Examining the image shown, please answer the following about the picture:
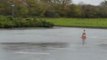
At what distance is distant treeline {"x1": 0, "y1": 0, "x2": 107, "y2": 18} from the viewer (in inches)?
2525

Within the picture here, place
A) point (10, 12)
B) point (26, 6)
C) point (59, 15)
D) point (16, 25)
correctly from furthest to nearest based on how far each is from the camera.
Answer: point (59, 15) → point (26, 6) → point (10, 12) → point (16, 25)

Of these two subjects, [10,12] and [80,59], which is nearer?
[80,59]

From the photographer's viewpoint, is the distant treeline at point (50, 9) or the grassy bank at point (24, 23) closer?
the grassy bank at point (24, 23)

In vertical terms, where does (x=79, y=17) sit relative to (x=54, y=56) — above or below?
below

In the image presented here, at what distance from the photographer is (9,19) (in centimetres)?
4722

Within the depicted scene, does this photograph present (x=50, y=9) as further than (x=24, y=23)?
Yes

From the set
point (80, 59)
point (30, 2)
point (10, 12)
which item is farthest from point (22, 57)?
point (30, 2)

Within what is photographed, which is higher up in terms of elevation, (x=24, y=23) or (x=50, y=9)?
(x=24, y=23)

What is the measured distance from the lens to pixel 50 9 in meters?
73.1

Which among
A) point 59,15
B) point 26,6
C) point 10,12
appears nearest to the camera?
point 10,12

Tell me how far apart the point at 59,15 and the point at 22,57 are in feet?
196

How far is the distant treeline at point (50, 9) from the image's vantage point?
64.1m

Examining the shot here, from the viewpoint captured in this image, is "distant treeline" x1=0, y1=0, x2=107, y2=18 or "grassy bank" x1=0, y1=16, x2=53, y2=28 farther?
"distant treeline" x1=0, y1=0, x2=107, y2=18

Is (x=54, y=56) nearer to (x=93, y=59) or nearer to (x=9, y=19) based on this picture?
(x=93, y=59)
